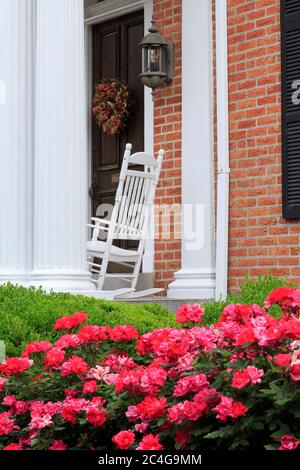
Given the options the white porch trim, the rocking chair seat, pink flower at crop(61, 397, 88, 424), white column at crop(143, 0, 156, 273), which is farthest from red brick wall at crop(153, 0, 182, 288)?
pink flower at crop(61, 397, 88, 424)

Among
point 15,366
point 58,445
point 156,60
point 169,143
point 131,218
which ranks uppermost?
point 156,60

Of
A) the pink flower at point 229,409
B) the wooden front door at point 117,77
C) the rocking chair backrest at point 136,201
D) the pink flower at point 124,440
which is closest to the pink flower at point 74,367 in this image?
the pink flower at point 124,440

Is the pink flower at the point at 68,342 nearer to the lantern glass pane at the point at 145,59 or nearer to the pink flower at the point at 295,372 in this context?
the pink flower at the point at 295,372

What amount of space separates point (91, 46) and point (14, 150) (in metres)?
3.12

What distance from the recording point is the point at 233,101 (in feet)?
23.4

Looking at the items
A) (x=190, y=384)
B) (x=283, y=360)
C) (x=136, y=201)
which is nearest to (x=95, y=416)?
(x=190, y=384)

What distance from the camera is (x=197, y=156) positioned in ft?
24.4

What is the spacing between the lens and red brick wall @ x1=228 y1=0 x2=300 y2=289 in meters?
6.75

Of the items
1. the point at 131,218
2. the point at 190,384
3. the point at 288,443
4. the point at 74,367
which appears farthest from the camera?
the point at 131,218

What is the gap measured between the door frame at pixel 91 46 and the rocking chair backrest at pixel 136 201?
450 millimetres

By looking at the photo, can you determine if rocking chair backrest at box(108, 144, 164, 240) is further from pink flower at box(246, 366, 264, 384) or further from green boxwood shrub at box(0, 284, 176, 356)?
pink flower at box(246, 366, 264, 384)

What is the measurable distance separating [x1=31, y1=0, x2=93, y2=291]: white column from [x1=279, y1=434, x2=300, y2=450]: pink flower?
4.16m

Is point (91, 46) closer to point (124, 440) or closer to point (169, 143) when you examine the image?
point (169, 143)
